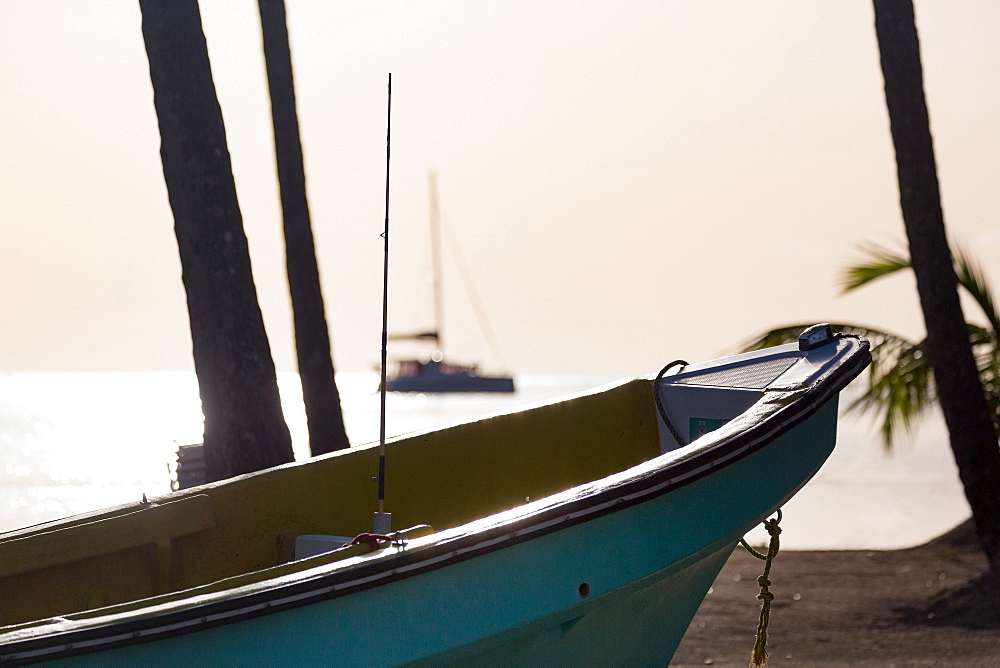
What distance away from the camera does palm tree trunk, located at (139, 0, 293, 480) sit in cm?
621

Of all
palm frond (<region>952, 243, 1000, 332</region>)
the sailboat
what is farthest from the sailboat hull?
palm frond (<region>952, 243, 1000, 332</region>)

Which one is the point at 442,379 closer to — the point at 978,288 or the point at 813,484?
the point at 813,484

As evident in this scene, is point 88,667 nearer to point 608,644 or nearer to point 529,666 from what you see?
point 529,666

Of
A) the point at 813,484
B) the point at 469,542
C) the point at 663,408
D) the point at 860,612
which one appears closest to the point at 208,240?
the point at 663,408

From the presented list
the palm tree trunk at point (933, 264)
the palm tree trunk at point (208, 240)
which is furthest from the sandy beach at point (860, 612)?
the palm tree trunk at point (208, 240)

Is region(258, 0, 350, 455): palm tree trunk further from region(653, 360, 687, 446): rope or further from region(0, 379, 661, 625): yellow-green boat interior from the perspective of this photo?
region(653, 360, 687, 446): rope

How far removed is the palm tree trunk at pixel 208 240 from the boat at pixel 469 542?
1.04 metres

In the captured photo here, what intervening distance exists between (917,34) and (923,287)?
1.86 meters

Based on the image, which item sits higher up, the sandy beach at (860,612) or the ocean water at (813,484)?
the sandy beach at (860,612)

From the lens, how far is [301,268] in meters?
9.23

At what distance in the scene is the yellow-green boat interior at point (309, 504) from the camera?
449 cm

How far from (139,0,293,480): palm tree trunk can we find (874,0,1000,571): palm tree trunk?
4.91 meters

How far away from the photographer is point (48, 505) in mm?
25781

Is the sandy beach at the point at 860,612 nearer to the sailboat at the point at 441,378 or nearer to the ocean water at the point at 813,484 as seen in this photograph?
the ocean water at the point at 813,484
